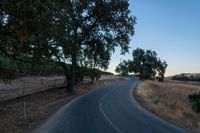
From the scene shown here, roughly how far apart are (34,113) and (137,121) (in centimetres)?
735

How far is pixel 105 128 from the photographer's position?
66.3 feet

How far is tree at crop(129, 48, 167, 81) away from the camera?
515ft

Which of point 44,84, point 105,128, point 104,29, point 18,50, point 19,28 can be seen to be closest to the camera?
point 19,28

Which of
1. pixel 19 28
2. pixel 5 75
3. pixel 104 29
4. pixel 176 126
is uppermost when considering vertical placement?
pixel 104 29

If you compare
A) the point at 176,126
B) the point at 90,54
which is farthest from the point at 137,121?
the point at 90,54

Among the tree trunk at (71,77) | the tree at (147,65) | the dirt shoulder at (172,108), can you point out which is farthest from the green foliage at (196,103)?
the tree at (147,65)

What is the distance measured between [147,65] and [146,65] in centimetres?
42

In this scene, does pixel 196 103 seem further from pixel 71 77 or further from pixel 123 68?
pixel 123 68

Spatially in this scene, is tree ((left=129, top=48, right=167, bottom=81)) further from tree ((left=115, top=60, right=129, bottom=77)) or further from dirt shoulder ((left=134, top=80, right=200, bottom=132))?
dirt shoulder ((left=134, top=80, right=200, bottom=132))

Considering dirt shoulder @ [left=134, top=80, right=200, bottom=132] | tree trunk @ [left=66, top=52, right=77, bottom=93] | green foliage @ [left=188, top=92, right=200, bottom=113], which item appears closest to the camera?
dirt shoulder @ [left=134, top=80, right=200, bottom=132]

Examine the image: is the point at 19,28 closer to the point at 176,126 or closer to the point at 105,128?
the point at 105,128

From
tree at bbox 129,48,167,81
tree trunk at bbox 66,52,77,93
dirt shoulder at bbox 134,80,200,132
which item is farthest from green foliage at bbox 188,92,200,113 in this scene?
tree at bbox 129,48,167,81

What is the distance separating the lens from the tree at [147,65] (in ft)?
515

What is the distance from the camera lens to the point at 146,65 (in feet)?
529
